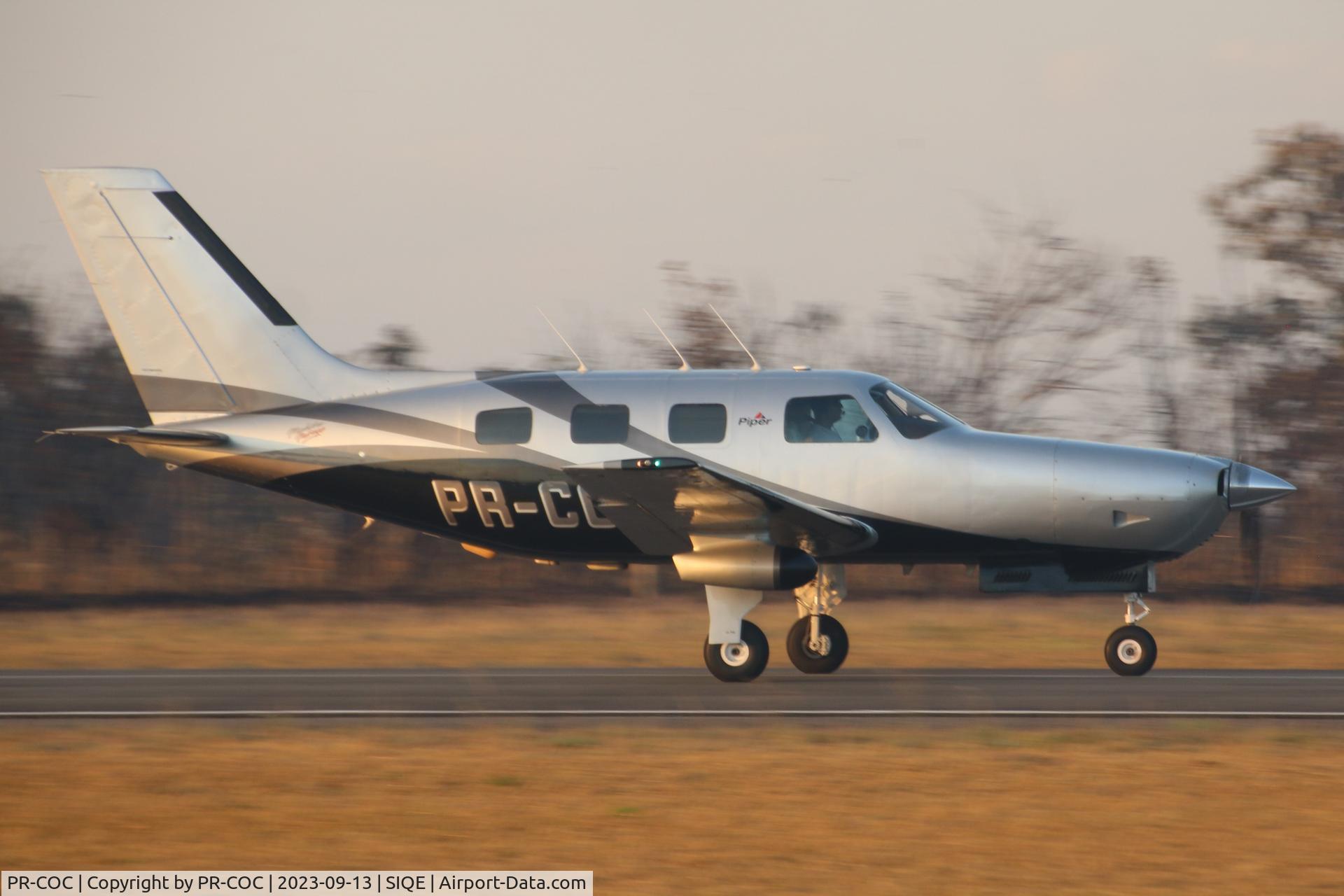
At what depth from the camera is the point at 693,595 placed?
22859 mm

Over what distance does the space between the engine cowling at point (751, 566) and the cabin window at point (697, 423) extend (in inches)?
42.8

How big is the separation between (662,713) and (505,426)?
3.80 metres

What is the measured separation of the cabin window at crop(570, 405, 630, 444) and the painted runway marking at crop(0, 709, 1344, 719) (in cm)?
306

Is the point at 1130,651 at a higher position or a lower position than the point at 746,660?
higher

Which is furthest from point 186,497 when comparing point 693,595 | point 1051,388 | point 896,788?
point 896,788

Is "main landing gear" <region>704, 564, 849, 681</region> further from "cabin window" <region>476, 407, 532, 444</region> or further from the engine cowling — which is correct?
"cabin window" <region>476, 407, 532, 444</region>

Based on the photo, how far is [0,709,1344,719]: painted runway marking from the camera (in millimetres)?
9953

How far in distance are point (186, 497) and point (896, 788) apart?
19989 mm

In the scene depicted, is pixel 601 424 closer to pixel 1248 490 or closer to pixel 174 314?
pixel 174 314

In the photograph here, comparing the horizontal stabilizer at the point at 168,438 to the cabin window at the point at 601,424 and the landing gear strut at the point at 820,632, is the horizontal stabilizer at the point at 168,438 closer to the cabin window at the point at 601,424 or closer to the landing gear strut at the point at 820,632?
the cabin window at the point at 601,424

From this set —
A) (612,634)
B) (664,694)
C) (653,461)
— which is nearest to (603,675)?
(664,694)

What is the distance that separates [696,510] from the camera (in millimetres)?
12023

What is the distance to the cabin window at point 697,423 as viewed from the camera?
12773mm

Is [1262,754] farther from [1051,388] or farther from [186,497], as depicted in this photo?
[186,497]
